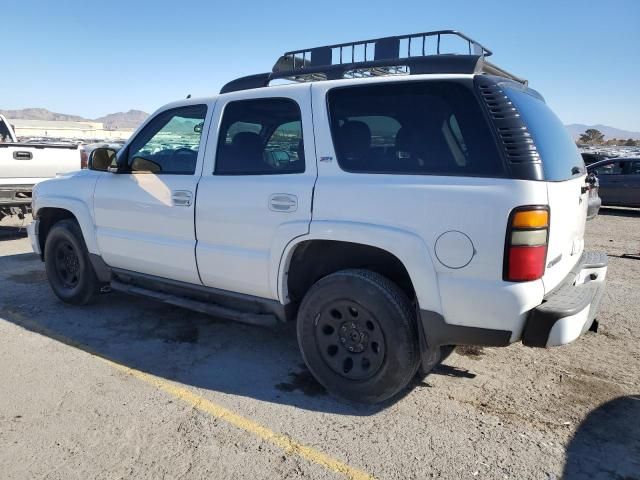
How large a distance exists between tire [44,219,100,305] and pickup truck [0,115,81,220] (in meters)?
3.30

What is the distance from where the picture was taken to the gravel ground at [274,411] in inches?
103

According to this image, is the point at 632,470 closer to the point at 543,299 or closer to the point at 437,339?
the point at 543,299

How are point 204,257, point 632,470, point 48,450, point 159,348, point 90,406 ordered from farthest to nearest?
point 159,348 → point 204,257 → point 90,406 → point 48,450 → point 632,470

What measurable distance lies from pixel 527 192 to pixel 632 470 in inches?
58.8

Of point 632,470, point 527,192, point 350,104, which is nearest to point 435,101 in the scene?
point 350,104

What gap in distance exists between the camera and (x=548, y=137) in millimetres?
2998

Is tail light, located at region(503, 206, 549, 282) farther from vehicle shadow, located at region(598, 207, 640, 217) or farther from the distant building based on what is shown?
the distant building

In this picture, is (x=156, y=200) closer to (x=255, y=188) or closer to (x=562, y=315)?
(x=255, y=188)

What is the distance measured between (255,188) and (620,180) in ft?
42.2

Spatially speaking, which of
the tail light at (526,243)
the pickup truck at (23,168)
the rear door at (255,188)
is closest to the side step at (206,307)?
the rear door at (255,188)

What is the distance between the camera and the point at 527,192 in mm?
2557

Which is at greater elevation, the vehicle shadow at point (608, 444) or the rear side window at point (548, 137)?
the rear side window at point (548, 137)

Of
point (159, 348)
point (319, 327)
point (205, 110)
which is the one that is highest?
point (205, 110)

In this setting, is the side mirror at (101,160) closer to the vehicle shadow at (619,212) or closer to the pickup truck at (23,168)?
the pickup truck at (23,168)
